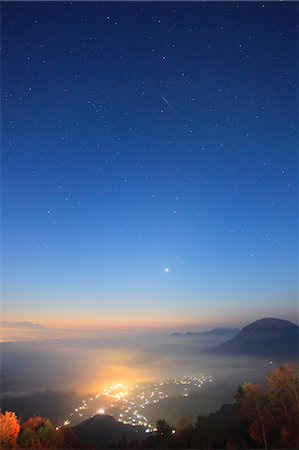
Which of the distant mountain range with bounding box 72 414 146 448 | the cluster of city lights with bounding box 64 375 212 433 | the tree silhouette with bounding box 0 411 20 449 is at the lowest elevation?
the cluster of city lights with bounding box 64 375 212 433

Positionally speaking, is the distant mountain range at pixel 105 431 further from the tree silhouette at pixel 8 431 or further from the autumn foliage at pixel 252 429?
the tree silhouette at pixel 8 431

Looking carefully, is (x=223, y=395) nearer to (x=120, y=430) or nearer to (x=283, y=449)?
(x=120, y=430)

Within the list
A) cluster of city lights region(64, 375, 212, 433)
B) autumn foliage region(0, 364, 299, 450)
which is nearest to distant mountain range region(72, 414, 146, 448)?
cluster of city lights region(64, 375, 212, 433)

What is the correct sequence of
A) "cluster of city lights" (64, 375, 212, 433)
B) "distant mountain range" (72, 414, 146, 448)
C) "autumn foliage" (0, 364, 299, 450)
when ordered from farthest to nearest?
1. "cluster of city lights" (64, 375, 212, 433)
2. "distant mountain range" (72, 414, 146, 448)
3. "autumn foliage" (0, 364, 299, 450)

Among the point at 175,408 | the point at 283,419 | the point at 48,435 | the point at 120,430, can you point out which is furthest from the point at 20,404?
the point at 283,419

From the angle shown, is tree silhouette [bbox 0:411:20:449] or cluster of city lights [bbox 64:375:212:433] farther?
cluster of city lights [bbox 64:375:212:433]

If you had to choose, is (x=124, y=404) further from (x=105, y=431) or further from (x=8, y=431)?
(x=8, y=431)

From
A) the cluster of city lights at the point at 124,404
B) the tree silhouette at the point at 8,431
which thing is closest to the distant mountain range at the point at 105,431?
the cluster of city lights at the point at 124,404

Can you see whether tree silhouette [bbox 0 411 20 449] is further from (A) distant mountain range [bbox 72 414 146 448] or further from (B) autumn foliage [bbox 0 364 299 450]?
(A) distant mountain range [bbox 72 414 146 448]

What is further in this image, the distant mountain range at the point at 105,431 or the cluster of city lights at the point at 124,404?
the cluster of city lights at the point at 124,404
